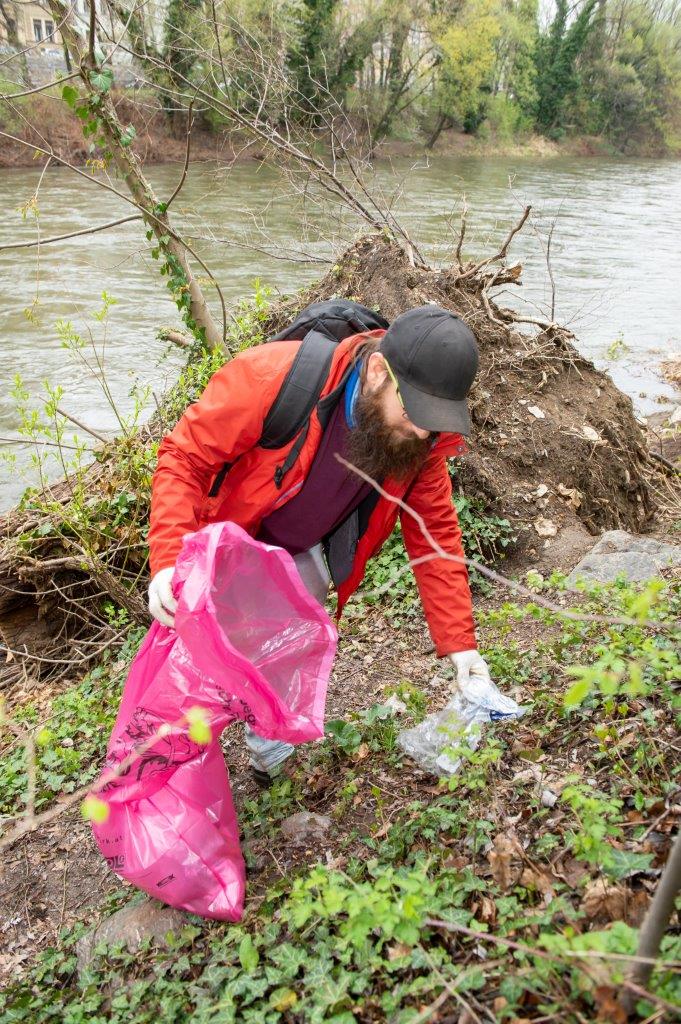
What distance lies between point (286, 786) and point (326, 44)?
26321mm

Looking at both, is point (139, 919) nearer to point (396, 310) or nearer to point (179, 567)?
point (179, 567)

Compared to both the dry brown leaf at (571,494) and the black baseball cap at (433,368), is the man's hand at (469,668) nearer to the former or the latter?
the black baseball cap at (433,368)

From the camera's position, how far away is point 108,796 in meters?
2.27

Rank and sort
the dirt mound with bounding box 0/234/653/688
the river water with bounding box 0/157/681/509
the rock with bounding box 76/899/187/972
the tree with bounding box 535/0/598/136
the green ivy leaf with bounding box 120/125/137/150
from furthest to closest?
1. the tree with bounding box 535/0/598/136
2. the river water with bounding box 0/157/681/509
3. the green ivy leaf with bounding box 120/125/137/150
4. the dirt mound with bounding box 0/234/653/688
5. the rock with bounding box 76/899/187/972

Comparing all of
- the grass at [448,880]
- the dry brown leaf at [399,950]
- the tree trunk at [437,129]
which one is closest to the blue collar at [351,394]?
the grass at [448,880]

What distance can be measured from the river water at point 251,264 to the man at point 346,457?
3334 mm

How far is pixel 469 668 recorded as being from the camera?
2.47 m

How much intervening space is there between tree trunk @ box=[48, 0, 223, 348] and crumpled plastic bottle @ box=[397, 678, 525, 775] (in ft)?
13.7

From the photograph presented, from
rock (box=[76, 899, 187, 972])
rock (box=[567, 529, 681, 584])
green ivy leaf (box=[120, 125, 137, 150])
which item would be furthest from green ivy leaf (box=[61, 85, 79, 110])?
rock (box=[76, 899, 187, 972])

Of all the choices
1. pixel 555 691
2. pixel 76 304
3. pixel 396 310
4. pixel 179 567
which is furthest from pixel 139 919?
pixel 76 304

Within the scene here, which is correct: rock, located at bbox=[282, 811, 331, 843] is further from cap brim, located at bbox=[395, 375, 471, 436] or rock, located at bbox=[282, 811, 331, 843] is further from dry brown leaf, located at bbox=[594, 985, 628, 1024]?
cap brim, located at bbox=[395, 375, 471, 436]

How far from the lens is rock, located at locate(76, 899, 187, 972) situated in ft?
7.42

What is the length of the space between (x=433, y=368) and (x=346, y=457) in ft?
1.37

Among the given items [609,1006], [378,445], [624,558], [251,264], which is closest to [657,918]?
[609,1006]
